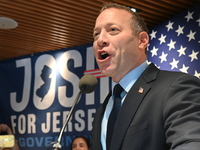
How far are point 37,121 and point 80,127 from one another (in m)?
1.14

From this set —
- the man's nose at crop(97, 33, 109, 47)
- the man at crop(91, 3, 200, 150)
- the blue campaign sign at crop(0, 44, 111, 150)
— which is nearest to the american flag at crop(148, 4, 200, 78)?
Result: the blue campaign sign at crop(0, 44, 111, 150)

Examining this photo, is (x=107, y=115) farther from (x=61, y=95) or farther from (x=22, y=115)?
(x=22, y=115)

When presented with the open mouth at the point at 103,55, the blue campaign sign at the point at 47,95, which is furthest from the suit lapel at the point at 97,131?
the blue campaign sign at the point at 47,95

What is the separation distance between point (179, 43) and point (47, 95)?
3006 mm

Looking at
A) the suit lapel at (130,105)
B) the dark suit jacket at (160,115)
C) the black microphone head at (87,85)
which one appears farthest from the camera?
the black microphone head at (87,85)

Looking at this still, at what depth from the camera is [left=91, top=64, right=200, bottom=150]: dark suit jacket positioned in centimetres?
98

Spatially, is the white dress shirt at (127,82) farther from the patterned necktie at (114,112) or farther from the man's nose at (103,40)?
the man's nose at (103,40)

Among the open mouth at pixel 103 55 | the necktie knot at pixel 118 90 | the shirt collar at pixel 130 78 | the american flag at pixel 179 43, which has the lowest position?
the necktie knot at pixel 118 90

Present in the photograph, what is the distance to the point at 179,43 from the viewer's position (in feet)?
16.8

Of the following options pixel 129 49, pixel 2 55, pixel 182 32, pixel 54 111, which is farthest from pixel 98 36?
pixel 2 55

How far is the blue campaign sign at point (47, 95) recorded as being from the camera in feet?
20.7

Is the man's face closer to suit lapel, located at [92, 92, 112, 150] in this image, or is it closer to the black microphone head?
suit lapel, located at [92, 92, 112, 150]

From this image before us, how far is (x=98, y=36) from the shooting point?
1.39 m

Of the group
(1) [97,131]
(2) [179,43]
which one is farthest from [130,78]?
(2) [179,43]
